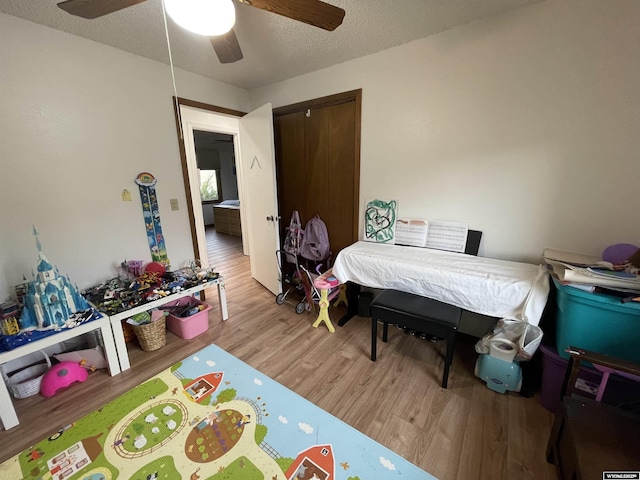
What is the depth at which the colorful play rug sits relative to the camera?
126cm

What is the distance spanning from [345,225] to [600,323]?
6.41ft

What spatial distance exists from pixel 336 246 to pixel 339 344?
3.55ft

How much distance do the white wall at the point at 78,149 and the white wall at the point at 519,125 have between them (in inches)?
76.0

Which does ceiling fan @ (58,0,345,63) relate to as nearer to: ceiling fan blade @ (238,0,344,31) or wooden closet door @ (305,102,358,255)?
ceiling fan blade @ (238,0,344,31)

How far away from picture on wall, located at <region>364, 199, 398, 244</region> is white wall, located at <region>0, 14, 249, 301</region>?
1.94 m

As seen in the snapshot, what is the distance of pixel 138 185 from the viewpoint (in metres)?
2.39

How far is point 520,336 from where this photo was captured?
5.42ft

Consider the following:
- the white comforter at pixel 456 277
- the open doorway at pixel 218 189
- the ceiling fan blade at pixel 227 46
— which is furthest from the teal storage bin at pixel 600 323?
the open doorway at pixel 218 189

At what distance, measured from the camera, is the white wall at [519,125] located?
153 cm

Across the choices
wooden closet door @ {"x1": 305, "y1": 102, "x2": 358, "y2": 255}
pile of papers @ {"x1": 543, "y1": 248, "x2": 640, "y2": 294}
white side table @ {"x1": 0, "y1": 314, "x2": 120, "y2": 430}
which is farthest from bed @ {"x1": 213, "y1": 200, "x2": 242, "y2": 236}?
pile of papers @ {"x1": 543, "y1": 248, "x2": 640, "y2": 294}

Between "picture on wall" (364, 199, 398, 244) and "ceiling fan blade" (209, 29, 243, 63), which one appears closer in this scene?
"ceiling fan blade" (209, 29, 243, 63)

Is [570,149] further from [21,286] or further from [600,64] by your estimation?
[21,286]

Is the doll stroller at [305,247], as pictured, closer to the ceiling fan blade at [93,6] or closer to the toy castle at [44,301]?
the toy castle at [44,301]

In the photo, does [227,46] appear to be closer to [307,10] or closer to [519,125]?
[307,10]
